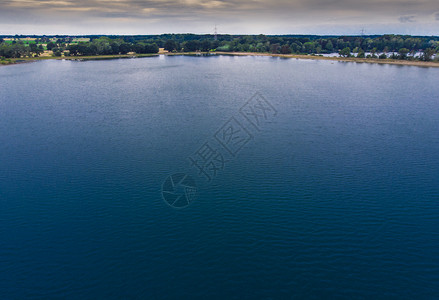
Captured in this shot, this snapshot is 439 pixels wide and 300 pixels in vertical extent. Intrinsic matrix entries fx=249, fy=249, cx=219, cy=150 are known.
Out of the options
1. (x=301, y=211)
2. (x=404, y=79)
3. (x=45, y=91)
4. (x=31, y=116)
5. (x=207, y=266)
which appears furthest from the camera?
(x=404, y=79)

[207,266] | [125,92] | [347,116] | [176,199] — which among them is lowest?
[207,266]

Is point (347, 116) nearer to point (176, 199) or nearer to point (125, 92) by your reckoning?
point (176, 199)

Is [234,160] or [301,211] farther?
[234,160]

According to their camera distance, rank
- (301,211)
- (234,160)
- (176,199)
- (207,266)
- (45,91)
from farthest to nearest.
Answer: (45,91), (234,160), (176,199), (301,211), (207,266)

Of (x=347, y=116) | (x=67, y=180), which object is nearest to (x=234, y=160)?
(x=67, y=180)

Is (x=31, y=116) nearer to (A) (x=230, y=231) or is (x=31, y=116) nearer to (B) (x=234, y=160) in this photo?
(B) (x=234, y=160)

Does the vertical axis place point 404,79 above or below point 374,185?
above
